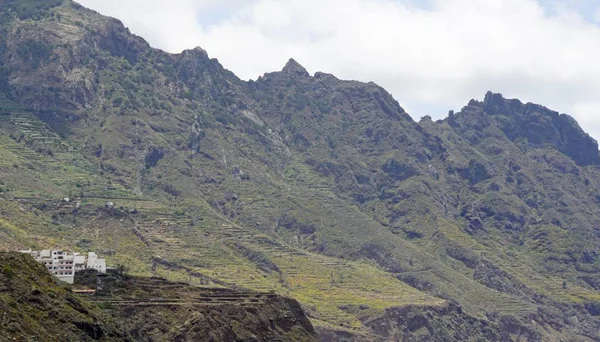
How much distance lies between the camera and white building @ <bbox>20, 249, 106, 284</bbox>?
168600 millimetres

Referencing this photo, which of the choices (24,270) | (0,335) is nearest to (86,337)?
(24,270)

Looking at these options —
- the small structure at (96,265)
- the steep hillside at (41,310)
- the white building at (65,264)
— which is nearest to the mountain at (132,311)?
the steep hillside at (41,310)

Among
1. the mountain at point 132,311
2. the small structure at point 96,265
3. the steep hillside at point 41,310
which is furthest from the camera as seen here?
the small structure at point 96,265

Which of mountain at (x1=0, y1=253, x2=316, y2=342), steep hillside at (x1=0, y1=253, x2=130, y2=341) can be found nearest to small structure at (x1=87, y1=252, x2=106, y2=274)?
mountain at (x1=0, y1=253, x2=316, y2=342)

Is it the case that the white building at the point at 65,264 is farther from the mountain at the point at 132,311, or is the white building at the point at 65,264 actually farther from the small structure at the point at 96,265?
the mountain at the point at 132,311

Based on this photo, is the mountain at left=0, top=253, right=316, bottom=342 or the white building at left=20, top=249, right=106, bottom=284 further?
the white building at left=20, top=249, right=106, bottom=284

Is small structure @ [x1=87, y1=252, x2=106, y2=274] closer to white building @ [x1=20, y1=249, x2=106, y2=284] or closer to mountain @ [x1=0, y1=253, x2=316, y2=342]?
white building @ [x1=20, y1=249, x2=106, y2=284]

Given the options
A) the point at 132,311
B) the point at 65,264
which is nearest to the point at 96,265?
the point at 65,264

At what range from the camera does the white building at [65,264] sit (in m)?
169

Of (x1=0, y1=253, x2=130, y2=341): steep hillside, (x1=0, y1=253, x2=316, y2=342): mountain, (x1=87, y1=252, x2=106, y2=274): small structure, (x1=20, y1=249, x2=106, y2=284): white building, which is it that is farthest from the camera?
(x1=87, y1=252, x2=106, y2=274): small structure

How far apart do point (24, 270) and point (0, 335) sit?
938 inches

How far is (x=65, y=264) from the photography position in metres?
174

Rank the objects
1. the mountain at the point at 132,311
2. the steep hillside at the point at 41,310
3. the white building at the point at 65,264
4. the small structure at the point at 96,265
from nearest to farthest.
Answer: the steep hillside at the point at 41,310 → the mountain at the point at 132,311 → the white building at the point at 65,264 → the small structure at the point at 96,265

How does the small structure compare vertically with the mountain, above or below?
above
